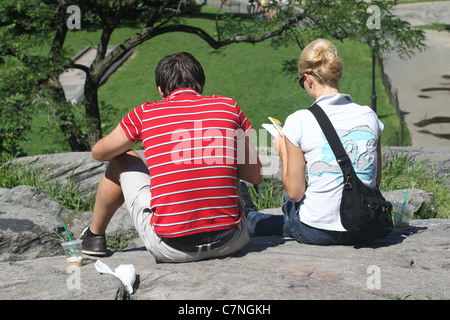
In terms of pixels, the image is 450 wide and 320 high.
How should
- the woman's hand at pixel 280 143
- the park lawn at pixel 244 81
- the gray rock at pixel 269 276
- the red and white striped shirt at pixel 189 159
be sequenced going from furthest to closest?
the park lawn at pixel 244 81 < the woman's hand at pixel 280 143 < the red and white striped shirt at pixel 189 159 < the gray rock at pixel 269 276

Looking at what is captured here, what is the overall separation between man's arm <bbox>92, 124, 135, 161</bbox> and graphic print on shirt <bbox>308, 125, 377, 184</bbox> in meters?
1.06

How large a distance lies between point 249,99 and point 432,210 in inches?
393

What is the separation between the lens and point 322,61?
333 centimetres

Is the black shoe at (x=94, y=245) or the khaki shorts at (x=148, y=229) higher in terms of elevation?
the khaki shorts at (x=148, y=229)

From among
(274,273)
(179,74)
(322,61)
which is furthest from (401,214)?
(179,74)

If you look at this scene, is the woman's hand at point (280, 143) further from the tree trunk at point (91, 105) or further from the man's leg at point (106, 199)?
the tree trunk at point (91, 105)

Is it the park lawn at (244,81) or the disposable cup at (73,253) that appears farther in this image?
the park lawn at (244,81)

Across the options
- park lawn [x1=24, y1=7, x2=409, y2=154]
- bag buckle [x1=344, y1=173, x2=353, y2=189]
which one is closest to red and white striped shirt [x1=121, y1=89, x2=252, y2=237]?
bag buckle [x1=344, y1=173, x2=353, y2=189]

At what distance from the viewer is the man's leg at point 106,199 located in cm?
Answer: 342

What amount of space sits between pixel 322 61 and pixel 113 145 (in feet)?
4.19

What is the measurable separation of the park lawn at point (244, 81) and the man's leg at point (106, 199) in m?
8.74

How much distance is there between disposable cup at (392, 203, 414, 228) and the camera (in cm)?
398

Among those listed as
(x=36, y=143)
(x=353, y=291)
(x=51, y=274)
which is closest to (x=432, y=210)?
(x=353, y=291)

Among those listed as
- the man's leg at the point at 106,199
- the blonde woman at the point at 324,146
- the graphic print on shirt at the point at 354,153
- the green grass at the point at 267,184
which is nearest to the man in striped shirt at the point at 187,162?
the man's leg at the point at 106,199
